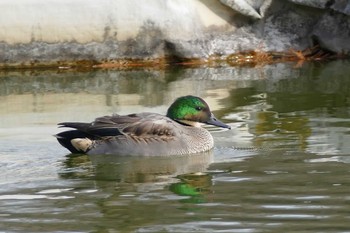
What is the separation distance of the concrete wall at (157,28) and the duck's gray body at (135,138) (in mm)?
6273

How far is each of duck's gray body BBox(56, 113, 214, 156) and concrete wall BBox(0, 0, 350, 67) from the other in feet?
20.6

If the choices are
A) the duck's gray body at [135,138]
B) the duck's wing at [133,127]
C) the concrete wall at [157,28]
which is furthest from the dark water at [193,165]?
the concrete wall at [157,28]

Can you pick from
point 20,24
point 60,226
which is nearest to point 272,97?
point 20,24

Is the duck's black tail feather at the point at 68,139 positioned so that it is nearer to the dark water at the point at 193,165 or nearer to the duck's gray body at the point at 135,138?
the duck's gray body at the point at 135,138

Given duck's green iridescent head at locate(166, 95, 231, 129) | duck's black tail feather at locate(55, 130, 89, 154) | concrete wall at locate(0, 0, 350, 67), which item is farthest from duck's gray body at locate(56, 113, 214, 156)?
concrete wall at locate(0, 0, 350, 67)

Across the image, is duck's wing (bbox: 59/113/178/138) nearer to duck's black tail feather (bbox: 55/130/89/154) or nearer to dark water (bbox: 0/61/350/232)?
duck's black tail feather (bbox: 55/130/89/154)

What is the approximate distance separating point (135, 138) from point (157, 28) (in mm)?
6729

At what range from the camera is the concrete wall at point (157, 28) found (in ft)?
50.2

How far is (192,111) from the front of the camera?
9.50m

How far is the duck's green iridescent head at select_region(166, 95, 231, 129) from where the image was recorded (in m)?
9.50

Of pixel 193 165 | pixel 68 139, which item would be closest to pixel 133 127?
pixel 68 139

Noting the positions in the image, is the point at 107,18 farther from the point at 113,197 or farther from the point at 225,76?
the point at 113,197

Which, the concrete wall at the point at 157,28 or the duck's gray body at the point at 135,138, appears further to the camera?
the concrete wall at the point at 157,28

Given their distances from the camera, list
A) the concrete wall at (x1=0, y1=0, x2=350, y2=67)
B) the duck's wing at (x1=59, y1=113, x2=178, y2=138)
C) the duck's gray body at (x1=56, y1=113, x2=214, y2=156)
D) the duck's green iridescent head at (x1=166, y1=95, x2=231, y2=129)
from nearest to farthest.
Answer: the duck's gray body at (x1=56, y1=113, x2=214, y2=156) < the duck's wing at (x1=59, y1=113, x2=178, y2=138) < the duck's green iridescent head at (x1=166, y1=95, x2=231, y2=129) < the concrete wall at (x1=0, y1=0, x2=350, y2=67)
